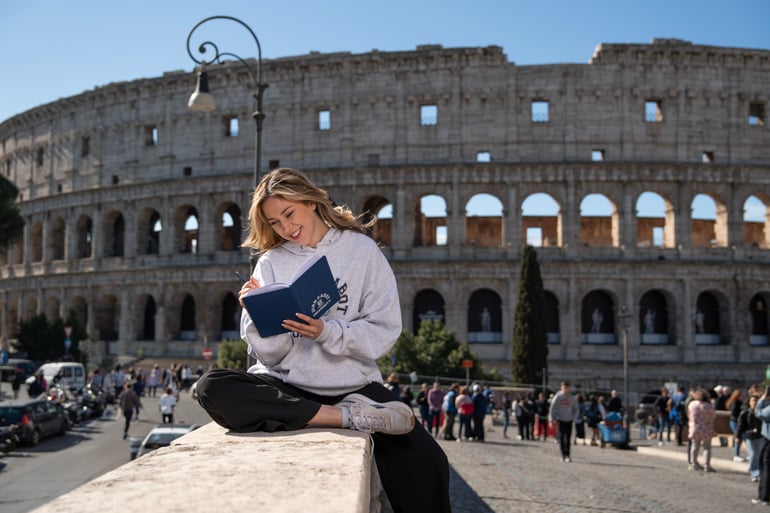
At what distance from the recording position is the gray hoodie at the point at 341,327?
3.42 m

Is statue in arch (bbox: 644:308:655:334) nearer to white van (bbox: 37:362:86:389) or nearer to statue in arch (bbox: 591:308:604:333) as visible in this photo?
statue in arch (bbox: 591:308:604:333)

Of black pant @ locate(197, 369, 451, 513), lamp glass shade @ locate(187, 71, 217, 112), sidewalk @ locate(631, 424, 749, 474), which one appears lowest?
sidewalk @ locate(631, 424, 749, 474)

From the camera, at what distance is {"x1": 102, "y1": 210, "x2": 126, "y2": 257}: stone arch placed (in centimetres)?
4438

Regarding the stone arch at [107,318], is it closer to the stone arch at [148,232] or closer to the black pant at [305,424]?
the stone arch at [148,232]

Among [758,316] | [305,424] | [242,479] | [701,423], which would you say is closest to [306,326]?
[305,424]

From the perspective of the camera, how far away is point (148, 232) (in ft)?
147

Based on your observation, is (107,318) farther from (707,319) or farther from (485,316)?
(707,319)

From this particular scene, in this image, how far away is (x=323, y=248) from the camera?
3.74 meters

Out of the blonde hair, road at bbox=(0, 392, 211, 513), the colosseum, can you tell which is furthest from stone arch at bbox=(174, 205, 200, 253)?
the blonde hair

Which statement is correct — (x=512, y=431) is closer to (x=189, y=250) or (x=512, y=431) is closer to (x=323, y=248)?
(x=323, y=248)

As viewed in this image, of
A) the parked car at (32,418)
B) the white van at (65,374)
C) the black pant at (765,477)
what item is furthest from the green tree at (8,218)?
the black pant at (765,477)

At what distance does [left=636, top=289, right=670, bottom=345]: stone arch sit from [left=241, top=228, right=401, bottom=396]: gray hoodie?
35356 millimetres

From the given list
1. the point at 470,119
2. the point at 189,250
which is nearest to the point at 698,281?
the point at 470,119

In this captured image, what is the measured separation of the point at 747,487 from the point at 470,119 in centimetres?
2811
